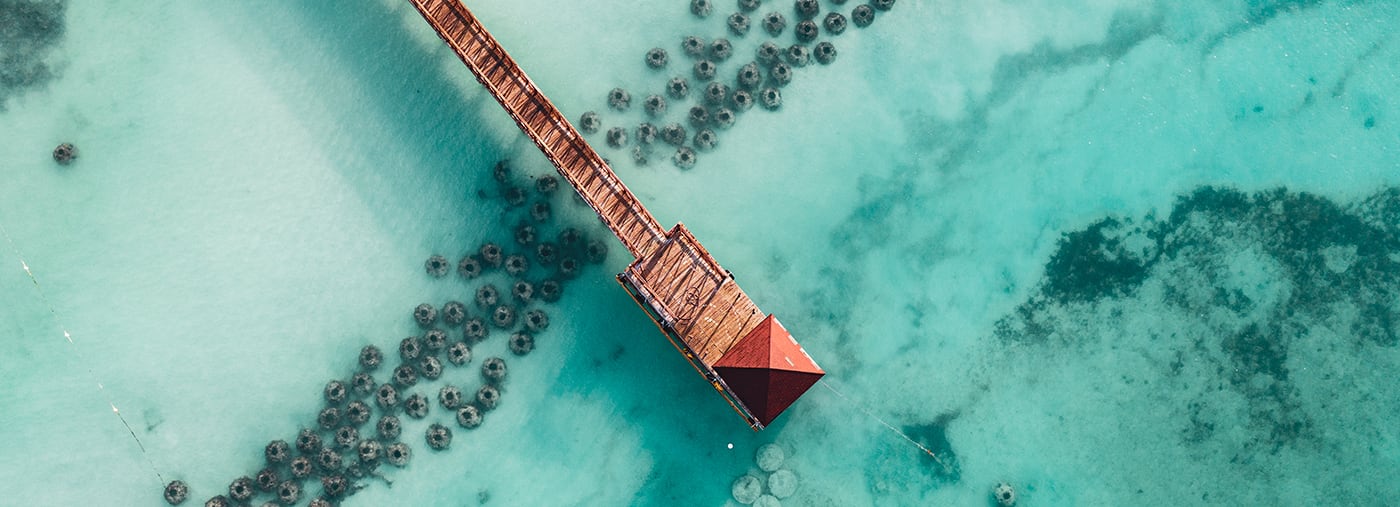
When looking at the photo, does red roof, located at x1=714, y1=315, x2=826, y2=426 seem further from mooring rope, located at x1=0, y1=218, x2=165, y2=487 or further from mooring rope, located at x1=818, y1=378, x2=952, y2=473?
mooring rope, located at x1=0, y1=218, x2=165, y2=487

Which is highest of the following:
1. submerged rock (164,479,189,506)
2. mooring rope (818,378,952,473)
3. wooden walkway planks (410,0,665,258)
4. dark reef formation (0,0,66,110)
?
dark reef formation (0,0,66,110)

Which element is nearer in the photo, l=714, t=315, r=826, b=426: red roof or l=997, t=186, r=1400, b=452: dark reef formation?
l=714, t=315, r=826, b=426: red roof

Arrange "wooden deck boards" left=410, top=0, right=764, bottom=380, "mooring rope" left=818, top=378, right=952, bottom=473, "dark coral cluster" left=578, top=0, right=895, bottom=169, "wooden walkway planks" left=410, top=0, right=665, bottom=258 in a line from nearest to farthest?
"wooden deck boards" left=410, top=0, right=764, bottom=380 < "wooden walkway planks" left=410, top=0, right=665, bottom=258 < "mooring rope" left=818, top=378, right=952, bottom=473 < "dark coral cluster" left=578, top=0, right=895, bottom=169

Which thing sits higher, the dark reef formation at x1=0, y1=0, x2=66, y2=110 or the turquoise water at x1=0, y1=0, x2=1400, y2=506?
the dark reef formation at x1=0, y1=0, x2=66, y2=110

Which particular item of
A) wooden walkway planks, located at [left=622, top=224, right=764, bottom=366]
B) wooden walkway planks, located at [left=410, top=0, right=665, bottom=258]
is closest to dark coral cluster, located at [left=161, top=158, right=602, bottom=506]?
wooden walkway planks, located at [left=410, top=0, right=665, bottom=258]

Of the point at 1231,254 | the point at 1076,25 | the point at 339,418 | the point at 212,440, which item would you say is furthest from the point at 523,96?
the point at 1231,254

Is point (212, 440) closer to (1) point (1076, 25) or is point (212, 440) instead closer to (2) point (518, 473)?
(2) point (518, 473)
